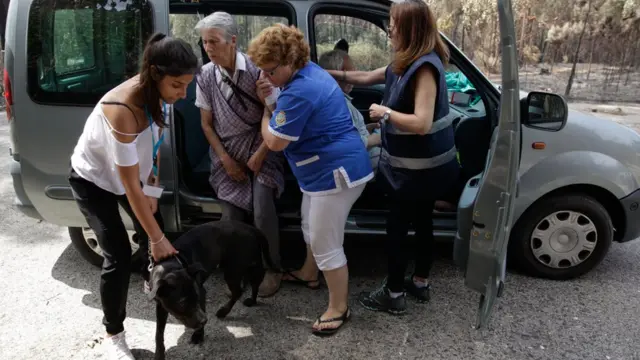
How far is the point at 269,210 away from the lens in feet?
10.2

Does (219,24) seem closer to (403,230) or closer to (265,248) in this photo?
(265,248)

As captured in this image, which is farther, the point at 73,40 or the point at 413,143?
the point at 73,40

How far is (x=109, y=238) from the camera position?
241cm

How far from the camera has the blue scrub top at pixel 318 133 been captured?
2.40 meters

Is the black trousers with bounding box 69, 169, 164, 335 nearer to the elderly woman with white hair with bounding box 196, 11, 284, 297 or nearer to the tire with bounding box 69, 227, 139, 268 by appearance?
the elderly woman with white hair with bounding box 196, 11, 284, 297

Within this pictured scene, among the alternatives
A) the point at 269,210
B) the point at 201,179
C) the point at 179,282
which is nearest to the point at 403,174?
the point at 269,210

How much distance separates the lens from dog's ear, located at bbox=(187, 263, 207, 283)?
2430 mm

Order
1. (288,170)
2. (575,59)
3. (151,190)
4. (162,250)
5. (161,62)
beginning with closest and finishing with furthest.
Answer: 1. (161,62)
2. (162,250)
3. (151,190)
4. (288,170)
5. (575,59)

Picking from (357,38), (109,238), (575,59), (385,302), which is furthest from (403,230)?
(575,59)

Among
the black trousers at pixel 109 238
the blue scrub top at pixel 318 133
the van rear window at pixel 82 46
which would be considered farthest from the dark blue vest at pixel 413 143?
the van rear window at pixel 82 46

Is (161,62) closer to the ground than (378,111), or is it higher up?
higher up

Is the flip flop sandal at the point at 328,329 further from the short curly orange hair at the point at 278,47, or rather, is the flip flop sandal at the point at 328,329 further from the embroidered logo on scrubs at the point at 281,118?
the short curly orange hair at the point at 278,47

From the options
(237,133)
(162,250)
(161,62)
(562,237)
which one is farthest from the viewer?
(562,237)

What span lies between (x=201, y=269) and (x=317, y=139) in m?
0.87
